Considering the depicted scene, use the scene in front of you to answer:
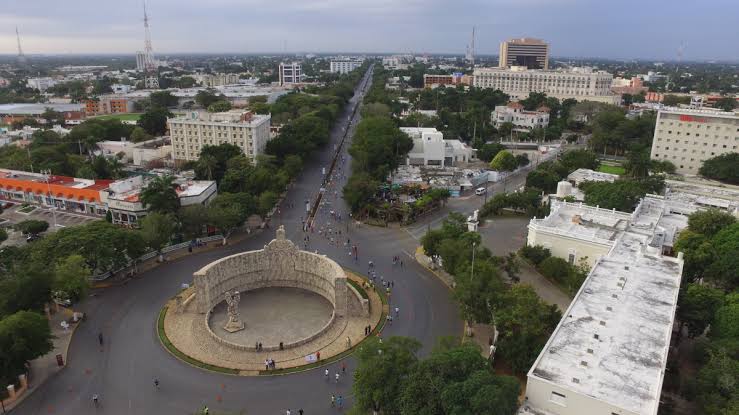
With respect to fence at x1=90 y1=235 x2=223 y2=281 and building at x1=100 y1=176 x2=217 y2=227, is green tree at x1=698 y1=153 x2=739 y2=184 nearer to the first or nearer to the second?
fence at x1=90 y1=235 x2=223 y2=281

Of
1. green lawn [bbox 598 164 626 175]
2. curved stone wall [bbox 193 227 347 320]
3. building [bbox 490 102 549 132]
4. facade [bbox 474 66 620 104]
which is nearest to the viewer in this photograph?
curved stone wall [bbox 193 227 347 320]

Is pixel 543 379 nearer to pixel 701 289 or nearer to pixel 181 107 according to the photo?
pixel 701 289

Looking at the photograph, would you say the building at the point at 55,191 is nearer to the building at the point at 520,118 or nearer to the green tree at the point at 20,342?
the green tree at the point at 20,342

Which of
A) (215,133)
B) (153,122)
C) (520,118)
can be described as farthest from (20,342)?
(520,118)

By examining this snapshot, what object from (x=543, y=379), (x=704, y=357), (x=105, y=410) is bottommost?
(x=105, y=410)

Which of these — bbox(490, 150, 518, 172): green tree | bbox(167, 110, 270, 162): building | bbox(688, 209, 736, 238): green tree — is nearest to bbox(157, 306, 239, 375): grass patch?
bbox(688, 209, 736, 238): green tree

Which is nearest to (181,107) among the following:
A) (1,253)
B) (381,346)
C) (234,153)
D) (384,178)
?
(234,153)

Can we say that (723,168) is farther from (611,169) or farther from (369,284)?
(369,284)
